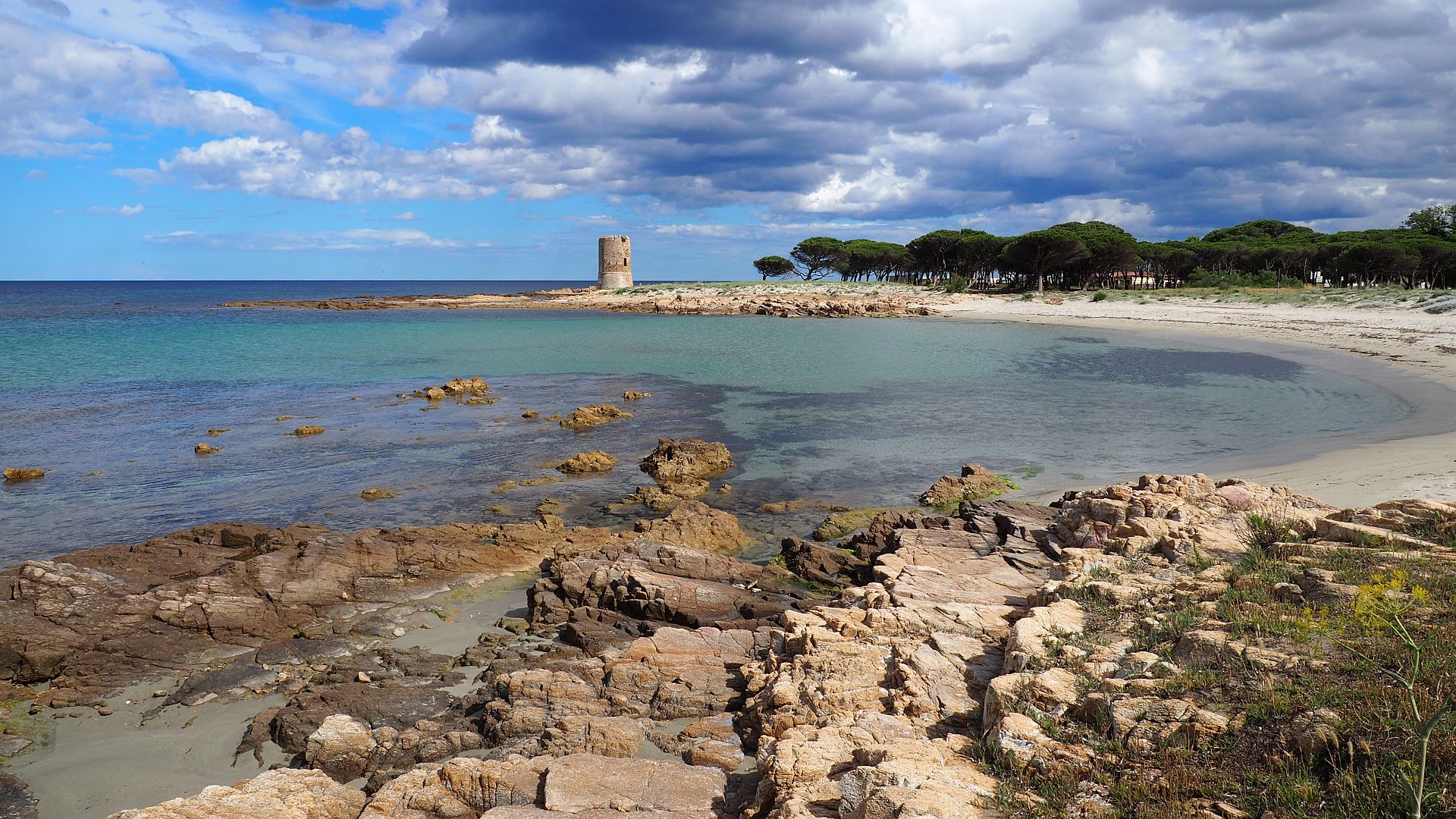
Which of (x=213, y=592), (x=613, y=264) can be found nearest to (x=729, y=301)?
(x=613, y=264)

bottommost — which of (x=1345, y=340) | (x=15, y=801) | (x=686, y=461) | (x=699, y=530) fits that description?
(x=15, y=801)

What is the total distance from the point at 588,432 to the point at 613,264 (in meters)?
79.1

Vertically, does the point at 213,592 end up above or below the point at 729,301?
below

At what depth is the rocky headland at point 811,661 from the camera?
420cm

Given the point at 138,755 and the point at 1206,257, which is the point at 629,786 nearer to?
the point at 138,755

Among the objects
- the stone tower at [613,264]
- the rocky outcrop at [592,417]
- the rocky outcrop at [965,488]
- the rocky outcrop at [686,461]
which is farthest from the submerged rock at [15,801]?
the stone tower at [613,264]

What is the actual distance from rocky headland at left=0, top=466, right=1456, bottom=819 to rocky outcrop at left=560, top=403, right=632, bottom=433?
952cm

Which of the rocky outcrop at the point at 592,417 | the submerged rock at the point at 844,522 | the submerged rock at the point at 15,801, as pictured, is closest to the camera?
the submerged rock at the point at 15,801

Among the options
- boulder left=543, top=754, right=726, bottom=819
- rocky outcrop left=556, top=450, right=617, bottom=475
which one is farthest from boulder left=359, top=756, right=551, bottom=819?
rocky outcrop left=556, top=450, right=617, bottom=475

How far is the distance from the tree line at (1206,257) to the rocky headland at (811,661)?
6496 centimetres

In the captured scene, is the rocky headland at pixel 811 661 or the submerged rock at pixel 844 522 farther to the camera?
the submerged rock at pixel 844 522

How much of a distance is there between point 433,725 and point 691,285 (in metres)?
96.4

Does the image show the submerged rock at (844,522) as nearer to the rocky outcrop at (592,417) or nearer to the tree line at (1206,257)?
the rocky outcrop at (592,417)

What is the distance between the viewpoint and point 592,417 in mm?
20328
